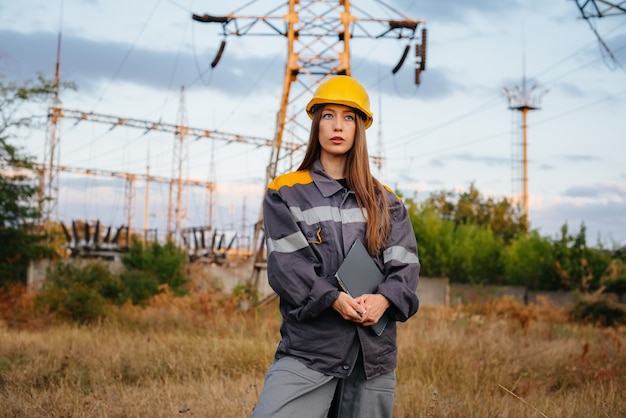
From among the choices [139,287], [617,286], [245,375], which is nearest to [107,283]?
[139,287]

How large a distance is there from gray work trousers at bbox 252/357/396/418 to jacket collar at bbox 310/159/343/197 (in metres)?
0.74

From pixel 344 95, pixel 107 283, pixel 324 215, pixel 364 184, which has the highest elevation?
pixel 344 95

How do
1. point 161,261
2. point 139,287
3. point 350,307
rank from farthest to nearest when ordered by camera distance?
point 161,261 → point 139,287 → point 350,307

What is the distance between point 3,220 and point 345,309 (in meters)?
21.7

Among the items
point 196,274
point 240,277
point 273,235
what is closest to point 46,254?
point 196,274

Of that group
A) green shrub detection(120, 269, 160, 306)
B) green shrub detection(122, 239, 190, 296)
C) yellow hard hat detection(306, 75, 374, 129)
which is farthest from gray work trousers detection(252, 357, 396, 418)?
green shrub detection(122, 239, 190, 296)

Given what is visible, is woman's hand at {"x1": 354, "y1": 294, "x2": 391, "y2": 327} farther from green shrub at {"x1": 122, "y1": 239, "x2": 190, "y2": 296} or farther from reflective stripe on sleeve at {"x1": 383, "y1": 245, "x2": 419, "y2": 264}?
green shrub at {"x1": 122, "y1": 239, "x2": 190, "y2": 296}

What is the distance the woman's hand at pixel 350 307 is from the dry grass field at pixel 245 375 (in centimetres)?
135

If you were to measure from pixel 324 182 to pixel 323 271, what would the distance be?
41 cm

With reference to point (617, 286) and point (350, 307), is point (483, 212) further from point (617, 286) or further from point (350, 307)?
point (350, 307)

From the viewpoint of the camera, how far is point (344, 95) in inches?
139

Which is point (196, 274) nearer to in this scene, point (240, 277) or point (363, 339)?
point (240, 277)

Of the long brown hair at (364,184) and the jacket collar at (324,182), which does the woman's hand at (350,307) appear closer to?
the long brown hair at (364,184)

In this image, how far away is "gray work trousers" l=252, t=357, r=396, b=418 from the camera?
10.3ft
